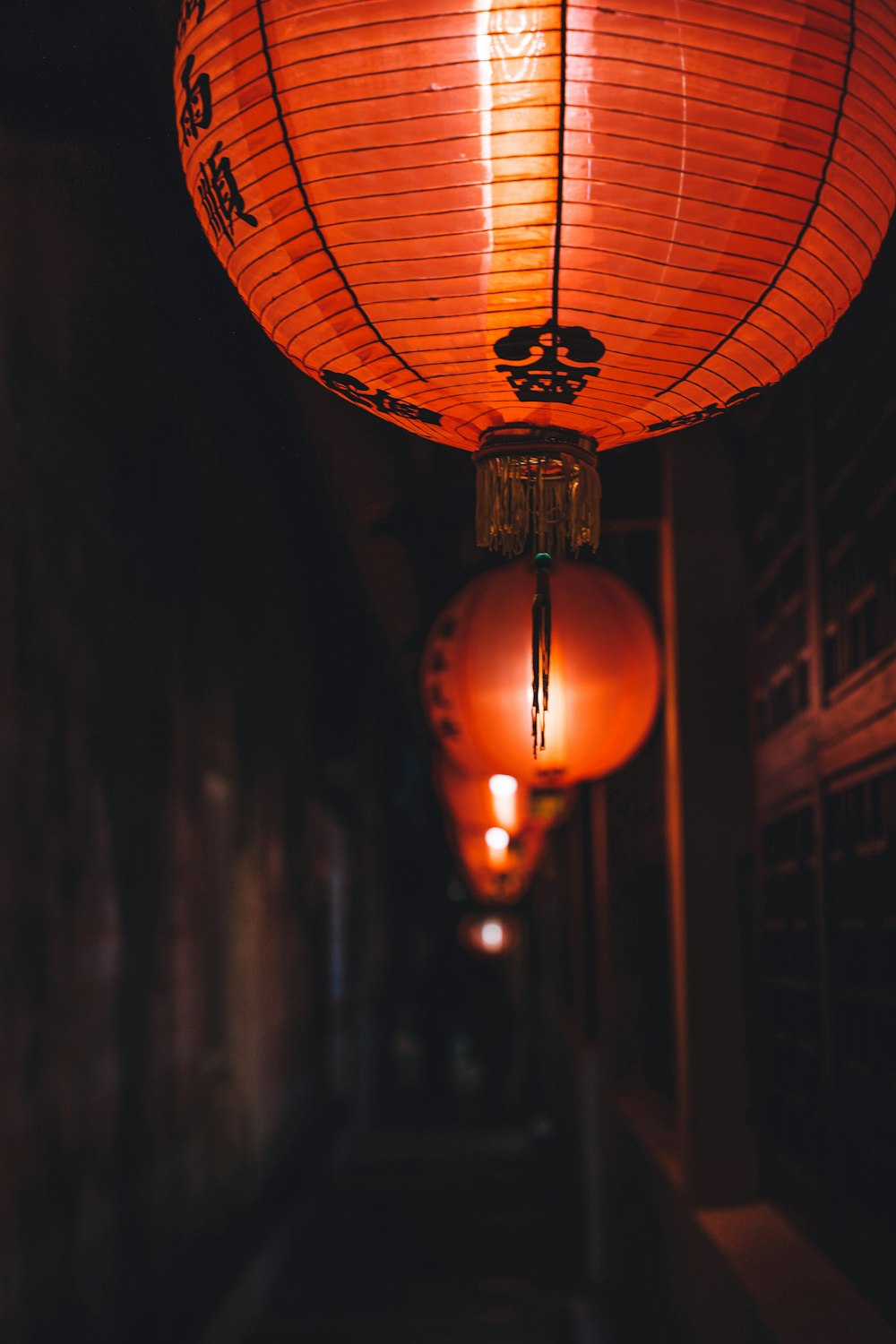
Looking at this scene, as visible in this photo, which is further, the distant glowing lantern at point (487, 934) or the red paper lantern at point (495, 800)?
the distant glowing lantern at point (487, 934)

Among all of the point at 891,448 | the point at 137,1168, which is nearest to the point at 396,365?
the point at 891,448

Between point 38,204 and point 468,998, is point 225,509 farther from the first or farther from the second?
point 468,998

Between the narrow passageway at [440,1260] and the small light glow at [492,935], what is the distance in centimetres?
964

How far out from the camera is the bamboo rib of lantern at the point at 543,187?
1.58 metres

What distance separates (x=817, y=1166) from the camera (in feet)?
13.6

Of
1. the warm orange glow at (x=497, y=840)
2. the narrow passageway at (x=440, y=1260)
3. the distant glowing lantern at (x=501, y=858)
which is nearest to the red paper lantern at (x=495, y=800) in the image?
the distant glowing lantern at (x=501, y=858)

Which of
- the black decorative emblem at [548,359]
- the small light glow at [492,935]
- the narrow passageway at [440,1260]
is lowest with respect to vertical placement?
the narrow passageway at [440,1260]

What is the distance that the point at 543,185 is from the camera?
1.64 metres

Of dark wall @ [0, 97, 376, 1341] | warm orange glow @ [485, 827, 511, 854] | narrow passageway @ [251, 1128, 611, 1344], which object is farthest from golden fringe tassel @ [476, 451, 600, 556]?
warm orange glow @ [485, 827, 511, 854]

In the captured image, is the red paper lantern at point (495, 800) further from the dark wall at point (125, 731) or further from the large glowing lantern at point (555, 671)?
the large glowing lantern at point (555, 671)

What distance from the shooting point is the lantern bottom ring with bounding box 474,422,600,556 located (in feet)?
6.71

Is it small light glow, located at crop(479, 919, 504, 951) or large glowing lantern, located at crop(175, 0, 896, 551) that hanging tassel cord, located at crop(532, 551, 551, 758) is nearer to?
large glowing lantern, located at crop(175, 0, 896, 551)

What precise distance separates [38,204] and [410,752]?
23751mm

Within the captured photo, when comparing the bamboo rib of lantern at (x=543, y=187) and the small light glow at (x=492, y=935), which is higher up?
the bamboo rib of lantern at (x=543, y=187)
